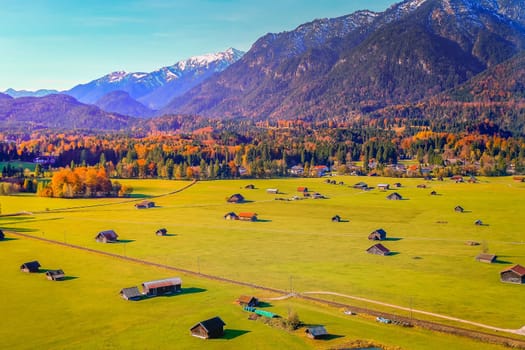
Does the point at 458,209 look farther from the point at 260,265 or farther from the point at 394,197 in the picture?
the point at 260,265

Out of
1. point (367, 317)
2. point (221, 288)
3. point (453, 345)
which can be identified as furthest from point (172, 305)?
point (453, 345)

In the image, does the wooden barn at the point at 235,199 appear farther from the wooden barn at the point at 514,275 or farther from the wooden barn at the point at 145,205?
the wooden barn at the point at 514,275

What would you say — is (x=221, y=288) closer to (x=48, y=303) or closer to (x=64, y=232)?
(x=48, y=303)

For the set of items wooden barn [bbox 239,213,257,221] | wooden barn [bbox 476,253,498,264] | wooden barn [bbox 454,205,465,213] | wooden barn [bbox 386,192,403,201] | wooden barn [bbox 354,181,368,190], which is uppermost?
wooden barn [bbox 354,181,368,190]

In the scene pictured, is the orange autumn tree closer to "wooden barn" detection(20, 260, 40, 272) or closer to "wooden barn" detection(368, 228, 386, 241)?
"wooden barn" detection(20, 260, 40, 272)

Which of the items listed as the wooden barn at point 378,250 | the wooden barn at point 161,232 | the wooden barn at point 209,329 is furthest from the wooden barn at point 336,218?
the wooden barn at point 209,329

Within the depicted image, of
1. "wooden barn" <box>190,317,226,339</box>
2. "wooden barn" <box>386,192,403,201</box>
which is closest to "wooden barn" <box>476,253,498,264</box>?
"wooden barn" <box>190,317,226,339</box>

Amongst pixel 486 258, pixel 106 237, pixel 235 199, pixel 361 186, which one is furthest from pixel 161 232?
pixel 361 186
